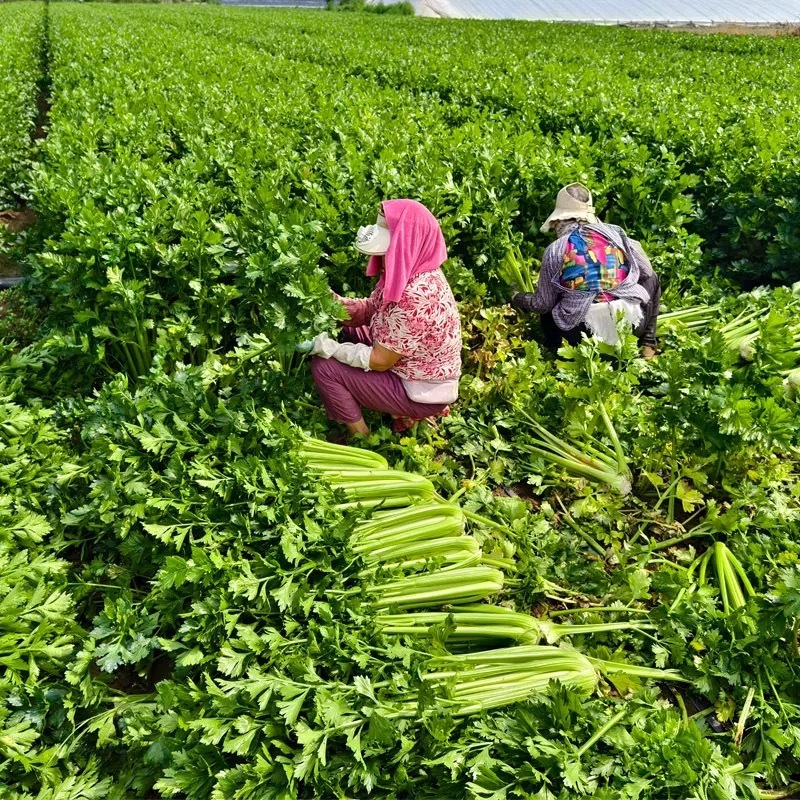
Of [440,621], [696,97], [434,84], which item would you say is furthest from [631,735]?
[434,84]

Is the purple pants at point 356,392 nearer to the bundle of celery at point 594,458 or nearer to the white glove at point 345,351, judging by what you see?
the white glove at point 345,351

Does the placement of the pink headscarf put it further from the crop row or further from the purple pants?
the crop row

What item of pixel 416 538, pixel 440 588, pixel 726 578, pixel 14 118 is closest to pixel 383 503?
pixel 416 538

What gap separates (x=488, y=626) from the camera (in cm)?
242

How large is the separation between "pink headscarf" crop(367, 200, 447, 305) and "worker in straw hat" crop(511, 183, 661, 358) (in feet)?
4.18

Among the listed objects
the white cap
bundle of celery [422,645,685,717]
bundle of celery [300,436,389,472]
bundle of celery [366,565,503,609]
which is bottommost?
bundle of celery [422,645,685,717]

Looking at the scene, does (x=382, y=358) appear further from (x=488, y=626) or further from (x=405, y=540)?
(x=488, y=626)

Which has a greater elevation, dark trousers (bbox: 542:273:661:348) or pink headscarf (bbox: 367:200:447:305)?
pink headscarf (bbox: 367:200:447:305)

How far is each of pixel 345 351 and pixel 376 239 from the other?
2.10ft

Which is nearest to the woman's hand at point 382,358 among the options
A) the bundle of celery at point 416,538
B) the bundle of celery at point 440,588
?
the bundle of celery at point 416,538

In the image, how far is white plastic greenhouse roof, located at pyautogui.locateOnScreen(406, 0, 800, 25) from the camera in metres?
33.3

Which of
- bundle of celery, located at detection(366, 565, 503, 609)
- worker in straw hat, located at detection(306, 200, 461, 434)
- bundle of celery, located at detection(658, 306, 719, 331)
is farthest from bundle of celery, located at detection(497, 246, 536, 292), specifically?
bundle of celery, located at detection(366, 565, 503, 609)

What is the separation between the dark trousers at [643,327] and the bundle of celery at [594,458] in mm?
863

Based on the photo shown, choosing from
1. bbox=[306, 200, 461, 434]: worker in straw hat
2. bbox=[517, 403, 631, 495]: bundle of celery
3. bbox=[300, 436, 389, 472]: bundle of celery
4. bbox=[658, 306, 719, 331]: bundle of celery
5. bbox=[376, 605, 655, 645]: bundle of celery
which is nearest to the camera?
bbox=[376, 605, 655, 645]: bundle of celery
